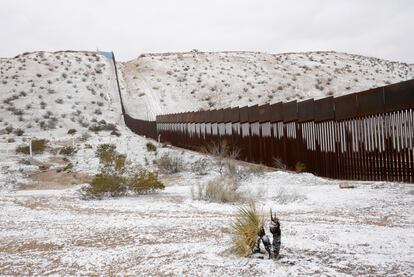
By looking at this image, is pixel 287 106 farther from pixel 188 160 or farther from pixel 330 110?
pixel 188 160

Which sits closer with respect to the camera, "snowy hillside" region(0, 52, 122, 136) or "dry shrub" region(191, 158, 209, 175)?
"dry shrub" region(191, 158, 209, 175)

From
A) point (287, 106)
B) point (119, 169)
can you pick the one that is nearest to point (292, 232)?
point (119, 169)

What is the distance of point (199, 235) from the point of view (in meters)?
6.97

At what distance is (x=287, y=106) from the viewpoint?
16.8 meters

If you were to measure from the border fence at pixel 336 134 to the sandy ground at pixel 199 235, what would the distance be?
106cm

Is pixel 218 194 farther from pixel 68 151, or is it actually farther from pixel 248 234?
pixel 68 151

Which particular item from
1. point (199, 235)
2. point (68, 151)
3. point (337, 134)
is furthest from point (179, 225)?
point (68, 151)

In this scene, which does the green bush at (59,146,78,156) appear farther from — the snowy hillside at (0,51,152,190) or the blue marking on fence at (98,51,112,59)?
the blue marking on fence at (98,51,112,59)

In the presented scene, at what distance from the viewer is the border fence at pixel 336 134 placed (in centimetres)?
1166

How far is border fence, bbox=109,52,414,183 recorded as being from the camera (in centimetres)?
1166

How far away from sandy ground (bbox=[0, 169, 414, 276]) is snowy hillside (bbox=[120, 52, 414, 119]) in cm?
3763

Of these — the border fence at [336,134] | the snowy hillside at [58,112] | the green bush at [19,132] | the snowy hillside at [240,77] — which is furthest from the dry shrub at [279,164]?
the snowy hillside at [240,77]

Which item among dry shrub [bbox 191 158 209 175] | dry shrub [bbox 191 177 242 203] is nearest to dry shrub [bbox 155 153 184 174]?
dry shrub [bbox 191 158 209 175]

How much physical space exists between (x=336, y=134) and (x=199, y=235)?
27.0 ft
